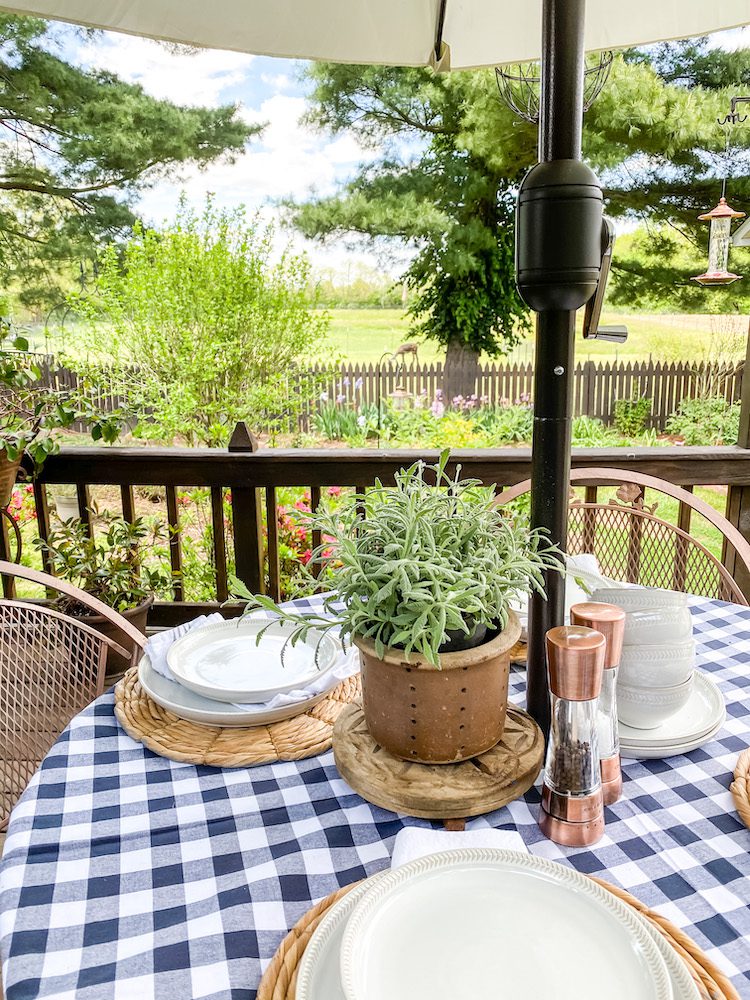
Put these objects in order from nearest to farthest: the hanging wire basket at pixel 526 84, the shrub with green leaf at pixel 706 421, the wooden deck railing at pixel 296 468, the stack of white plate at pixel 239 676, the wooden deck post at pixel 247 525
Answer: the stack of white plate at pixel 239 676, the wooden deck railing at pixel 296 468, the wooden deck post at pixel 247 525, the hanging wire basket at pixel 526 84, the shrub with green leaf at pixel 706 421

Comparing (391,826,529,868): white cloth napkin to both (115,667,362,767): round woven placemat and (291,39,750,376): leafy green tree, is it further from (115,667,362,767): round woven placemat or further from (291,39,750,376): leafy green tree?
(291,39,750,376): leafy green tree

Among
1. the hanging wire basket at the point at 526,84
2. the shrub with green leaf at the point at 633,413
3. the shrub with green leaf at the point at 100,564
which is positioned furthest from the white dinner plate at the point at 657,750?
the shrub with green leaf at the point at 633,413

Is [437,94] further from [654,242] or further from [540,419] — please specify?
[540,419]

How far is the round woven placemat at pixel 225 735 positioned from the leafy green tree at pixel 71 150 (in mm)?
7049

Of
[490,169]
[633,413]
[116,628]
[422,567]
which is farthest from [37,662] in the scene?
[633,413]

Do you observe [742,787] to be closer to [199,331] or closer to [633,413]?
[199,331]

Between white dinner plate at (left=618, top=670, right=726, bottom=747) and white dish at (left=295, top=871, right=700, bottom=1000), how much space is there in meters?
0.29

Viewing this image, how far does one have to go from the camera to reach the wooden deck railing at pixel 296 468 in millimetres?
2053

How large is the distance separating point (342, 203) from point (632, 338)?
360 centimetres

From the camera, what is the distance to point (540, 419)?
0.76 metres

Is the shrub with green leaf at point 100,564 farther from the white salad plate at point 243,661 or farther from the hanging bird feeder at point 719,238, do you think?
the hanging bird feeder at point 719,238

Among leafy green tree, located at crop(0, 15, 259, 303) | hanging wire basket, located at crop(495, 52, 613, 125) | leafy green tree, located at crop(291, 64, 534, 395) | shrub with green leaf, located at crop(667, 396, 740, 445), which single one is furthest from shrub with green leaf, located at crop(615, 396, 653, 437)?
leafy green tree, located at crop(0, 15, 259, 303)

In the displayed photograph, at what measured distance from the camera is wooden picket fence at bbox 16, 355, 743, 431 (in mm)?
7594

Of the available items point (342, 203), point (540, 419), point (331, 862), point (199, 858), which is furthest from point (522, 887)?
point (342, 203)
